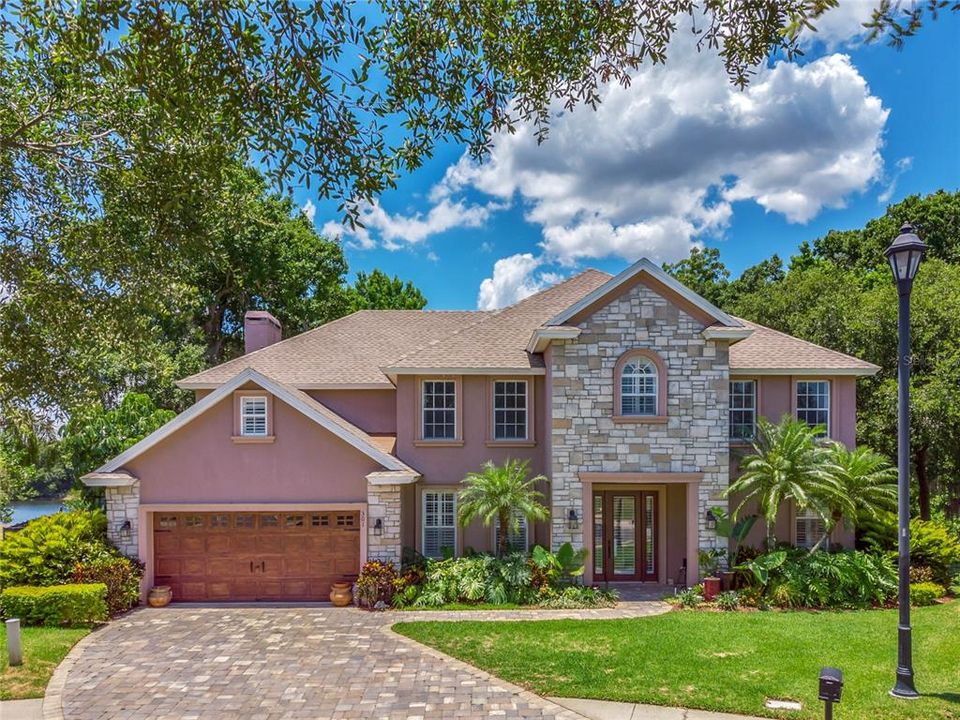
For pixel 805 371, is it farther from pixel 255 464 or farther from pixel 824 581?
pixel 255 464

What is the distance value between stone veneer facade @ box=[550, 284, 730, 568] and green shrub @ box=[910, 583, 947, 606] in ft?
14.3

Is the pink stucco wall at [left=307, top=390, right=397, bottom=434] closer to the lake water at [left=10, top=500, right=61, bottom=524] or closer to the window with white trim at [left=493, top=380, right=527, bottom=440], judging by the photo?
the window with white trim at [left=493, top=380, right=527, bottom=440]

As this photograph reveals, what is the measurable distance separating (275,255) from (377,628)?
839 inches

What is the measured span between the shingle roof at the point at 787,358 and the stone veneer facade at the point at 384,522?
29.4 feet

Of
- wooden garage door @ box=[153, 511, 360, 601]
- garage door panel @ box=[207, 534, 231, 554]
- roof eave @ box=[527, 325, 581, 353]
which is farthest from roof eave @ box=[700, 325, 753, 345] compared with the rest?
garage door panel @ box=[207, 534, 231, 554]

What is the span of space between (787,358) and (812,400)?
1292mm

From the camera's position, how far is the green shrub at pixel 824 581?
13.8 metres

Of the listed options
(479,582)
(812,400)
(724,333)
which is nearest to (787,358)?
(812,400)

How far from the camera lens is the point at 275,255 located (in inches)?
1180

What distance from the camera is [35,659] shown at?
10.5 metres

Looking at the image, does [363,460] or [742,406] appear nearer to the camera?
[363,460]

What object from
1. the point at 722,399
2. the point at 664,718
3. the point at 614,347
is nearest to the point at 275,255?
the point at 614,347

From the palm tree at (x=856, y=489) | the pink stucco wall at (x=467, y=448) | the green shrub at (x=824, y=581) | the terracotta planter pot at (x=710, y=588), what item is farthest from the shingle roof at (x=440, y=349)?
the terracotta planter pot at (x=710, y=588)

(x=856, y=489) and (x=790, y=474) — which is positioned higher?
(x=790, y=474)
